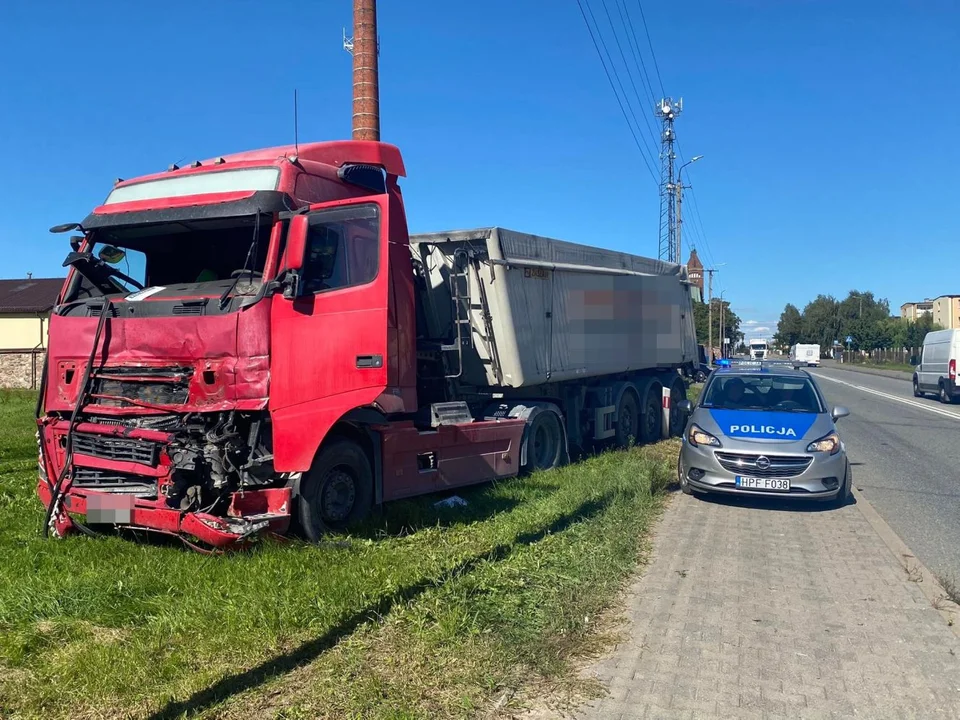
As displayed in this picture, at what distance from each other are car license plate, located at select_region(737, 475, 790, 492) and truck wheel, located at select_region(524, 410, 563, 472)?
2.57 meters

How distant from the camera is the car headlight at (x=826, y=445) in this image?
8.57 meters

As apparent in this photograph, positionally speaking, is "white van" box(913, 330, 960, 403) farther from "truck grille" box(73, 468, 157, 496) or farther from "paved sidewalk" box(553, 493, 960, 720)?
"truck grille" box(73, 468, 157, 496)

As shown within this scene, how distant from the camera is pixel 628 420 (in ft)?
46.3

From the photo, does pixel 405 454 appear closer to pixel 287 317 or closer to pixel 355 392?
pixel 355 392

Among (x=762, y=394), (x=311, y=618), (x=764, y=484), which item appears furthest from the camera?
(x=762, y=394)

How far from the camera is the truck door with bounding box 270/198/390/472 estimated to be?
6.09 meters

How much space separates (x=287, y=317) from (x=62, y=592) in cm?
244

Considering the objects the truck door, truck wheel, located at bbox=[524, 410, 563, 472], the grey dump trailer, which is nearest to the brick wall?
the grey dump trailer

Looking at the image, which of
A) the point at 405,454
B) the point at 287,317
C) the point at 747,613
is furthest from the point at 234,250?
the point at 747,613

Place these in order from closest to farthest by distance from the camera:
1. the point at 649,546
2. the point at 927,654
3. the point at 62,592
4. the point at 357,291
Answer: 1. the point at 927,654
2. the point at 62,592
3. the point at 357,291
4. the point at 649,546

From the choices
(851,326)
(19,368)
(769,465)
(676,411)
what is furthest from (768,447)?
(851,326)

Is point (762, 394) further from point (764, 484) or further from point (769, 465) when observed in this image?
point (764, 484)

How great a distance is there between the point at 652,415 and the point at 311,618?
11.5 m

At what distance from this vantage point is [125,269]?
709cm
